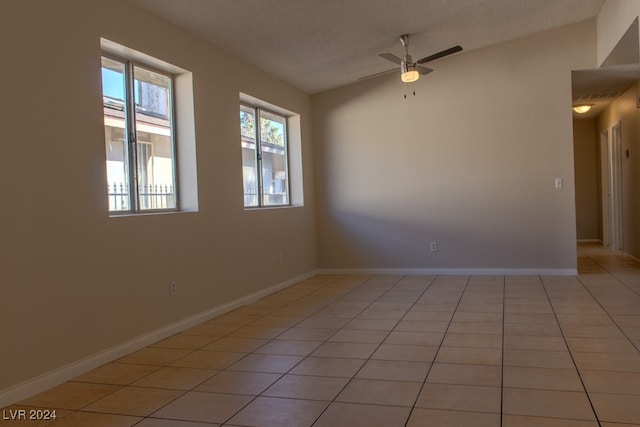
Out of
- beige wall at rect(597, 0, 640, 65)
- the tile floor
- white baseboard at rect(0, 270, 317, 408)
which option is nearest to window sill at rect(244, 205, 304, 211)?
A: white baseboard at rect(0, 270, 317, 408)

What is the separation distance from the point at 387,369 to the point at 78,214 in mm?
2109

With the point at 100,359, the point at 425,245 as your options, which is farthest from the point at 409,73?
the point at 100,359

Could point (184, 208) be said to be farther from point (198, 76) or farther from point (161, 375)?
point (161, 375)

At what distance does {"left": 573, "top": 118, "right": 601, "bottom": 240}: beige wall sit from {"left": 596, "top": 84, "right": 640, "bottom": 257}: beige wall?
1912 millimetres

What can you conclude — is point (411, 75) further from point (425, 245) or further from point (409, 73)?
point (425, 245)

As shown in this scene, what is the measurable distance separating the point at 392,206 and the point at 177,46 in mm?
3676

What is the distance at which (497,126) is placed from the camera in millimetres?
6488

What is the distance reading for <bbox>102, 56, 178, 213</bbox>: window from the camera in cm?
375

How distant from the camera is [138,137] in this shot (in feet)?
13.2

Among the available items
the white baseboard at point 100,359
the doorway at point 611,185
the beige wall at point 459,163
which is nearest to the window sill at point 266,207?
the beige wall at point 459,163

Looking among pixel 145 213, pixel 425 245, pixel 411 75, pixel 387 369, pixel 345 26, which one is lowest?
pixel 387 369

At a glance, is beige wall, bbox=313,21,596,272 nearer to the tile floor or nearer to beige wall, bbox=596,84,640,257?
beige wall, bbox=596,84,640,257

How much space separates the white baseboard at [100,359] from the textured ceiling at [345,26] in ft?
7.97

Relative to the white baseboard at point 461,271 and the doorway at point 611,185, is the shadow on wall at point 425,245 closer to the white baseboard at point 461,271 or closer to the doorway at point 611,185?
the white baseboard at point 461,271
